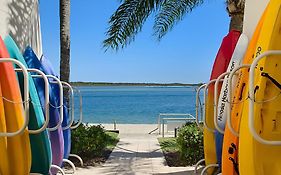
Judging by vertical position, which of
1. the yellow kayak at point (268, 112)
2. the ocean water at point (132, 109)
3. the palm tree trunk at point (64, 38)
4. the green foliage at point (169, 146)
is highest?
the palm tree trunk at point (64, 38)

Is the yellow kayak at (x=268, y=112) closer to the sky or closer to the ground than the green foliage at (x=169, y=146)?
closer to the sky

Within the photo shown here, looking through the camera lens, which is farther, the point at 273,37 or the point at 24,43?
the point at 24,43

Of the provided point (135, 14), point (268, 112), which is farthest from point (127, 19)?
point (268, 112)

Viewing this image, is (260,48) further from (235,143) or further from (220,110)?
(220,110)

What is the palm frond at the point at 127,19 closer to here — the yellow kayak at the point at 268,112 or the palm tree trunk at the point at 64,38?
the palm tree trunk at the point at 64,38

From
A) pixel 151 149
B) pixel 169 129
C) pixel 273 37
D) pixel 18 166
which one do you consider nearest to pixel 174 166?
pixel 151 149

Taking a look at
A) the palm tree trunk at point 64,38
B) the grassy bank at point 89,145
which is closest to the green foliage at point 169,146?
the grassy bank at point 89,145

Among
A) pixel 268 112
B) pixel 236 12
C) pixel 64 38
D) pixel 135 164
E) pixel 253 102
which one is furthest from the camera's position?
pixel 64 38

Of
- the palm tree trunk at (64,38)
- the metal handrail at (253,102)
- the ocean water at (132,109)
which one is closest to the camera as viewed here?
the metal handrail at (253,102)

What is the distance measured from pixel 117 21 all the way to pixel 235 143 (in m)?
7.36

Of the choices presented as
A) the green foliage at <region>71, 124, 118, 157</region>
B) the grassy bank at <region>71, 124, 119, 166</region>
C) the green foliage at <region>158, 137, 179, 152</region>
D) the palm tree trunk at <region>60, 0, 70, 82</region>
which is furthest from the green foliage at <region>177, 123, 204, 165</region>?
the palm tree trunk at <region>60, 0, 70, 82</region>

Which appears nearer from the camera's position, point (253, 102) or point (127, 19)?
point (253, 102)

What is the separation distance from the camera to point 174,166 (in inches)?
288

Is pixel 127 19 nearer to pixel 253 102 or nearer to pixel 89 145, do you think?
pixel 89 145
